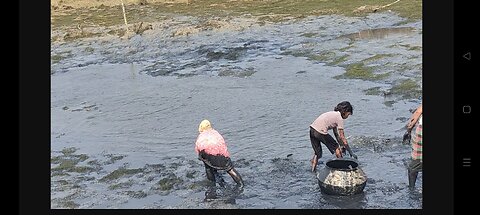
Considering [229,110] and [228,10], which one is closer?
[229,110]

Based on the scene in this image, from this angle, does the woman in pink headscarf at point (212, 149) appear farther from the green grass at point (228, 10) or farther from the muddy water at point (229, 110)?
the green grass at point (228, 10)

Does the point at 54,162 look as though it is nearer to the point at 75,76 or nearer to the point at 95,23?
the point at 75,76

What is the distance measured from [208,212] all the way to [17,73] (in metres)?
1.51

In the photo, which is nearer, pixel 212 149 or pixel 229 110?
pixel 212 149

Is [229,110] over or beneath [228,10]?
beneath

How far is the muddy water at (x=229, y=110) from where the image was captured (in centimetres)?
891

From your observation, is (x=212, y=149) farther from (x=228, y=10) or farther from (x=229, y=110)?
(x=228, y=10)

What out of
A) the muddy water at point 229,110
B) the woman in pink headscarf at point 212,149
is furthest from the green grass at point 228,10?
the woman in pink headscarf at point 212,149

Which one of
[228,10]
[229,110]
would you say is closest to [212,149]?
[229,110]

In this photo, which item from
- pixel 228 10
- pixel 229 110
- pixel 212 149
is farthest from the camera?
pixel 228 10

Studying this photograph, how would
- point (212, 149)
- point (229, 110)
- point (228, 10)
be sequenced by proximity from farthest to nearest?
1. point (228, 10)
2. point (229, 110)
3. point (212, 149)

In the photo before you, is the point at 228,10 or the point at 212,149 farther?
the point at 228,10

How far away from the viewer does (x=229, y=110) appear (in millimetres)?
13602

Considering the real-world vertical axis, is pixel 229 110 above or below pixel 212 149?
below
